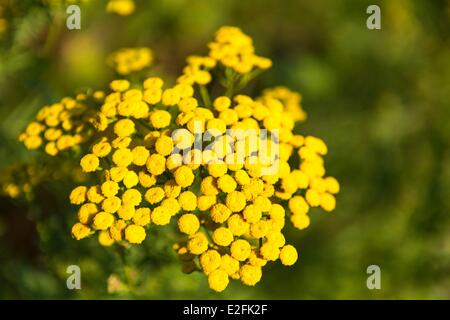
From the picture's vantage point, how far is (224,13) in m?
6.22

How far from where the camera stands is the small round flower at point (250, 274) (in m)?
2.56

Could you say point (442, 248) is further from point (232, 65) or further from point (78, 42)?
point (78, 42)

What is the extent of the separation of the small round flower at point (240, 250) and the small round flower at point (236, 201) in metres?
0.17

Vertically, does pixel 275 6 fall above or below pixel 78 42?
above

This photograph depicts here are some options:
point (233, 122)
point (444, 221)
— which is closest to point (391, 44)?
point (444, 221)

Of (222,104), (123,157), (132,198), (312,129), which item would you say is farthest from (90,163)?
(312,129)

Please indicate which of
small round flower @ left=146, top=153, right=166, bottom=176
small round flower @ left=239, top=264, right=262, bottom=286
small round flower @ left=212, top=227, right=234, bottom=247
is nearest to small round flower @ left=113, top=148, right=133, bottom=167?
small round flower @ left=146, top=153, right=166, bottom=176

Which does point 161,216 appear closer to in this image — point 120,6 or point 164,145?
point 164,145

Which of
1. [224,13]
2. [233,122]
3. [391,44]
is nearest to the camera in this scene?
[233,122]

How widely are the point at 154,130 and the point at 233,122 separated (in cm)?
46

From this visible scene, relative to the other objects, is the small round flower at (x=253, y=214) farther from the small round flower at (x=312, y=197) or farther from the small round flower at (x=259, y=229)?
the small round flower at (x=312, y=197)

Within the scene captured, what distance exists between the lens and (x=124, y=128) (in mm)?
2844

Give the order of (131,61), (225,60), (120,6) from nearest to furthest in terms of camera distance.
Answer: (225,60)
(131,61)
(120,6)

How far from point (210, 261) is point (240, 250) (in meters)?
0.16
